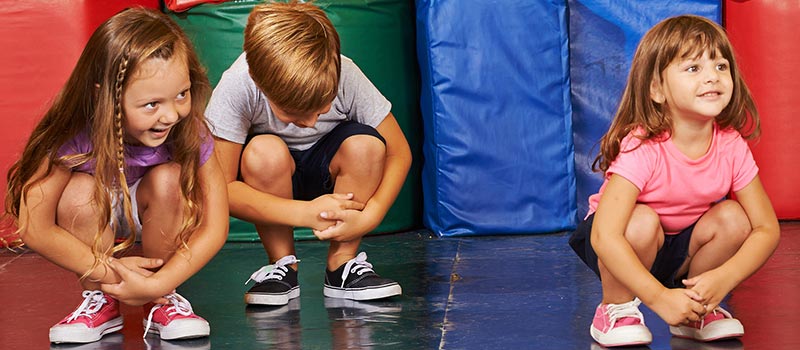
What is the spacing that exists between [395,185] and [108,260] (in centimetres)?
60

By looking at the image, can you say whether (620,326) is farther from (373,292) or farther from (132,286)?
(132,286)

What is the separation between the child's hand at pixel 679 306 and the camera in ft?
5.84

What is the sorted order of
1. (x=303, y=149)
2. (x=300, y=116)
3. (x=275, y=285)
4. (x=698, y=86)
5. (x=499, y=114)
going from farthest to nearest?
(x=499, y=114)
(x=303, y=149)
(x=275, y=285)
(x=300, y=116)
(x=698, y=86)

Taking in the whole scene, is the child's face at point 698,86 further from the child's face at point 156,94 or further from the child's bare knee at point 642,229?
the child's face at point 156,94

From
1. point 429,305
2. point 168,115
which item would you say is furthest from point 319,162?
point 168,115

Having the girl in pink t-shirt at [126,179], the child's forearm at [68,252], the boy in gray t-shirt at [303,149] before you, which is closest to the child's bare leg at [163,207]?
the girl in pink t-shirt at [126,179]

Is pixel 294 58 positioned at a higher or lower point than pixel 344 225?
higher

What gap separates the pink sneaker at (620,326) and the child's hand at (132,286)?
73 centimetres

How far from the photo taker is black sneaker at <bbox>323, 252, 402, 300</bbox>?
7.37 feet

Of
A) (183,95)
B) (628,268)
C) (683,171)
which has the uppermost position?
(183,95)

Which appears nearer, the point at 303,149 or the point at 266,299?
the point at 266,299

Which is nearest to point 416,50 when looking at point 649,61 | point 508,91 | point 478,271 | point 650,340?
point 508,91

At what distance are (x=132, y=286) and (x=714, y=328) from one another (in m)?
0.96

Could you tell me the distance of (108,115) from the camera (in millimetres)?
1894
